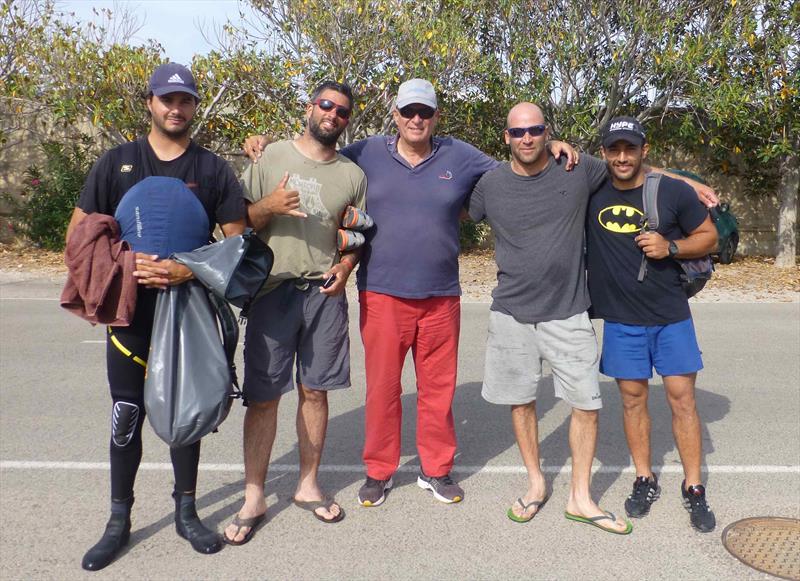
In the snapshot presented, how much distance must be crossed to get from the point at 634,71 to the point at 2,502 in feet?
38.5

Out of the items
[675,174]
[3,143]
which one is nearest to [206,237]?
[675,174]

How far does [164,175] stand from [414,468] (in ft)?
7.53

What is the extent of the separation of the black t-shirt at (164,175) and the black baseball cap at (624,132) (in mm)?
1795

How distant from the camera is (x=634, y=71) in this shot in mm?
12922

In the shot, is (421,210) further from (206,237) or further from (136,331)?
(136,331)

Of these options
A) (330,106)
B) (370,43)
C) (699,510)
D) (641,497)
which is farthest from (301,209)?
(370,43)

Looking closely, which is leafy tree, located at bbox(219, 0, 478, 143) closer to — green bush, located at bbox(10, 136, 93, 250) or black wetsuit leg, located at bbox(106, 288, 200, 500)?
green bush, located at bbox(10, 136, 93, 250)

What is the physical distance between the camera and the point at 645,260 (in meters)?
3.83

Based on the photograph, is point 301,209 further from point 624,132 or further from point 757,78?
point 757,78

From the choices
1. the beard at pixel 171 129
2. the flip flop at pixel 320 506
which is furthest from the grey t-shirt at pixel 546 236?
the beard at pixel 171 129

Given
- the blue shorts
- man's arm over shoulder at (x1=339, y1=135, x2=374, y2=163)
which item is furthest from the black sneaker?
man's arm over shoulder at (x1=339, y1=135, x2=374, y2=163)

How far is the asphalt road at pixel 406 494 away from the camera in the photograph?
339 centimetres

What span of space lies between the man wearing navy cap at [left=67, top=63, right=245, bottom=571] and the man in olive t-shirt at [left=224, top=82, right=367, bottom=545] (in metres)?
0.35

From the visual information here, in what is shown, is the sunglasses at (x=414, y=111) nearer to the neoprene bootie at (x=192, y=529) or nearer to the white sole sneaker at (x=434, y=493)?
the white sole sneaker at (x=434, y=493)
